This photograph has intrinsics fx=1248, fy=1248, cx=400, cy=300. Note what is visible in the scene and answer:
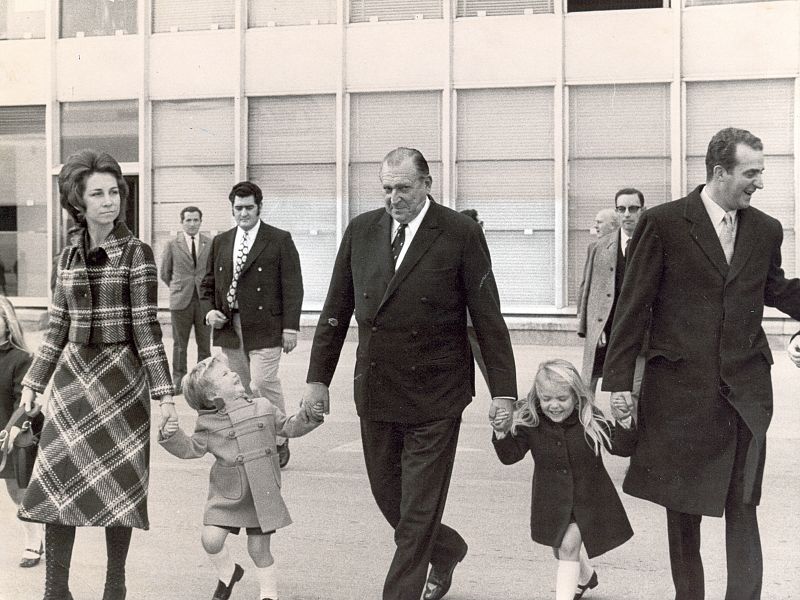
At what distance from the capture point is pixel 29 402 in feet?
16.5

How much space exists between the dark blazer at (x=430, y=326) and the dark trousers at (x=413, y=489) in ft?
0.28

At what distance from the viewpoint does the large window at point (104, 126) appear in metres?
19.0

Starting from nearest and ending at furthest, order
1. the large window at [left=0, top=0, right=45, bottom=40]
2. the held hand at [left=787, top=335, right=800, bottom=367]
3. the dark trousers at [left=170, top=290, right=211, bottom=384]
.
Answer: the held hand at [left=787, top=335, right=800, bottom=367], the dark trousers at [left=170, top=290, right=211, bottom=384], the large window at [left=0, top=0, right=45, bottom=40]

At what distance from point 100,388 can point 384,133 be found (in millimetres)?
13808

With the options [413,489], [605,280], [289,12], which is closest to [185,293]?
[605,280]

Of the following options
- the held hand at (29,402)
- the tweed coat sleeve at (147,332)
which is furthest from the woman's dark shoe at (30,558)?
the tweed coat sleeve at (147,332)

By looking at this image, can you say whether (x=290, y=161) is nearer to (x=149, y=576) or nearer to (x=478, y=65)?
(x=478, y=65)

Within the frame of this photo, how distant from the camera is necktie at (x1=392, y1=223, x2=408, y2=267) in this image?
5.22 metres

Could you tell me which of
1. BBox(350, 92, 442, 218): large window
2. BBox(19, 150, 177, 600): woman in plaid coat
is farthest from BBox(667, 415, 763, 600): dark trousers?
BBox(350, 92, 442, 218): large window

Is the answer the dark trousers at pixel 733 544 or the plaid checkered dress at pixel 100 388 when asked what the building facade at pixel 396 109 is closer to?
the dark trousers at pixel 733 544

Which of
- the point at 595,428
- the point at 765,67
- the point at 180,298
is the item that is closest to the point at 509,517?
the point at 595,428

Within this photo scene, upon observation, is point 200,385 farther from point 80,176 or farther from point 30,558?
point 30,558

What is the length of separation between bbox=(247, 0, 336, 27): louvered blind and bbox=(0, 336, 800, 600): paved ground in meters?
10.2

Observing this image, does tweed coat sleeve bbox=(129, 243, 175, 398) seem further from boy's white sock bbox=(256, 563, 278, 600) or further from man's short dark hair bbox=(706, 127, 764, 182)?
man's short dark hair bbox=(706, 127, 764, 182)
